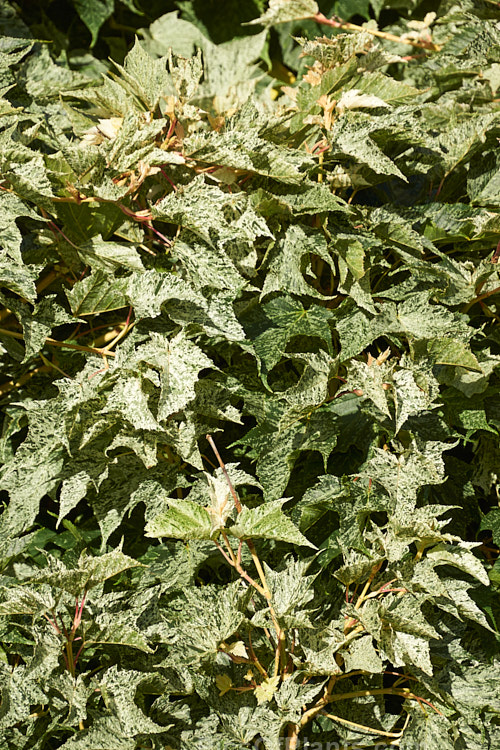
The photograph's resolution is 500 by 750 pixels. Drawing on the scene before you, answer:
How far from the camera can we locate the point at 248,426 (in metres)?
1.22

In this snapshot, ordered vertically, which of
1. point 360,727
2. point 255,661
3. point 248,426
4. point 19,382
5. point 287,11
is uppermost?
point 287,11

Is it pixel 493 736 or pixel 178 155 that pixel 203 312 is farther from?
pixel 493 736

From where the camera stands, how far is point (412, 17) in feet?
5.96

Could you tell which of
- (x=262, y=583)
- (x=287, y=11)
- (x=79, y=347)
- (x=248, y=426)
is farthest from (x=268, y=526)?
(x=287, y=11)

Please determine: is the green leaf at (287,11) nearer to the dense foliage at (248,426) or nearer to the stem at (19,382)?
the dense foliage at (248,426)

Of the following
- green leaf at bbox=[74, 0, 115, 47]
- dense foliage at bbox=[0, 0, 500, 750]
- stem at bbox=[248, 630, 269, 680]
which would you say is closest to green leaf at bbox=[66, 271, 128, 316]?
dense foliage at bbox=[0, 0, 500, 750]

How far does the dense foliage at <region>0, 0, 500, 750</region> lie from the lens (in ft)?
3.26

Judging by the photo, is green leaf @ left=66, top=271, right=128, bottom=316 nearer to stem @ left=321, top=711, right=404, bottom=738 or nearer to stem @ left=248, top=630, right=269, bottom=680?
stem @ left=248, top=630, right=269, bottom=680

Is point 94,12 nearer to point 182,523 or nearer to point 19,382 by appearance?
point 19,382

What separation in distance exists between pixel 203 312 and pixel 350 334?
23 cm

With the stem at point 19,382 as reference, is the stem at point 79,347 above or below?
above

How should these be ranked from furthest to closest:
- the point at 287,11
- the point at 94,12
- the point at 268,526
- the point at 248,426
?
the point at 94,12, the point at 287,11, the point at 248,426, the point at 268,526

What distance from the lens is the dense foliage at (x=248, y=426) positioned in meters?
0.99

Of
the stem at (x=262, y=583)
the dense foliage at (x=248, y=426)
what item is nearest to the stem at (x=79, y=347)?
the dense foliage at (x=248, y=426)
